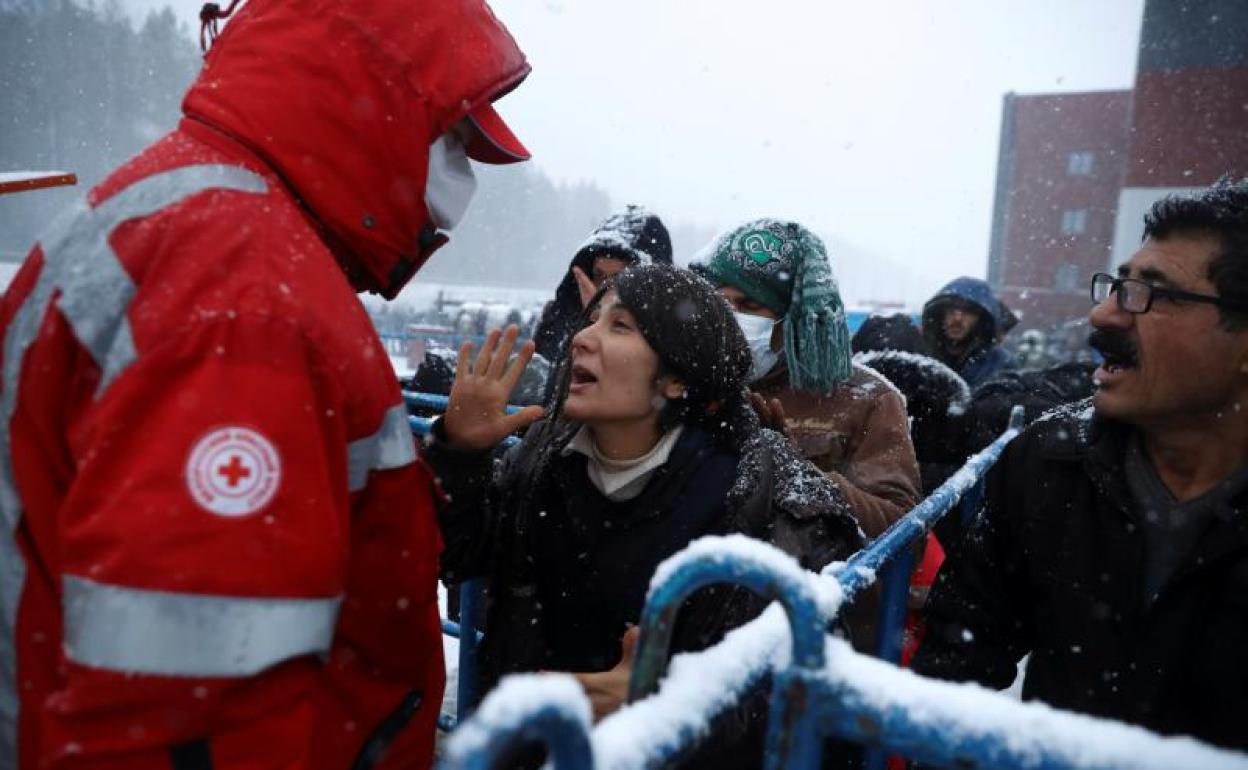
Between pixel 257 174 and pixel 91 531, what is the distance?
563mm

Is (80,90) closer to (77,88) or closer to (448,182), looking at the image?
(77,88)

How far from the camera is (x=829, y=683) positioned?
2.84ft

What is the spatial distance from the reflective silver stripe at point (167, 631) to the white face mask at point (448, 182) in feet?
2.59

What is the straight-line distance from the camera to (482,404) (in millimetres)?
1839

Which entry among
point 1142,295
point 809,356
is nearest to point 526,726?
point 1142,295

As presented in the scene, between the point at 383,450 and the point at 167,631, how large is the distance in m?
0.39

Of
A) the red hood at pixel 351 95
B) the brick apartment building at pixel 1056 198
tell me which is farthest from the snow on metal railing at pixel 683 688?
the brick apartment building at pixel 1056 198

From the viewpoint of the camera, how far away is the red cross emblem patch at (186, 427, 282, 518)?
37.7 inches

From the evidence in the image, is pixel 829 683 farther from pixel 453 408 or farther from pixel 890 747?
pixel 453 408

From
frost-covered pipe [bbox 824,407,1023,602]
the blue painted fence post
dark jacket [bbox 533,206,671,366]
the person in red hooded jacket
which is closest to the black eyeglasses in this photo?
frost-covered pipe [bbox 824,407,1023,602]

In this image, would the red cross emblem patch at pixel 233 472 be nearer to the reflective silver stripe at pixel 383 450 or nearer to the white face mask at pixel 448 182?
the reflective silver stripe at pixel 383 450

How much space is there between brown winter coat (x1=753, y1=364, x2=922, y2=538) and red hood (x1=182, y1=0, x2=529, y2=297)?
180 cm

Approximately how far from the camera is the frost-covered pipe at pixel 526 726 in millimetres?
649

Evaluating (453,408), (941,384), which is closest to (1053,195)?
(941,384)
